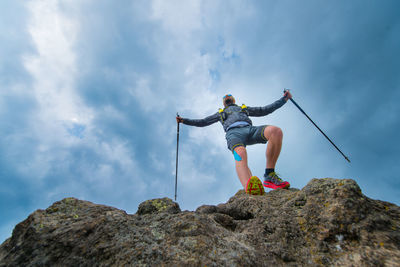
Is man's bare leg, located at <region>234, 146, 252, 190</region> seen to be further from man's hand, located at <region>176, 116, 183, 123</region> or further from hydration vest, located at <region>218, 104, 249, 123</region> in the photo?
man's hand, located at <region>176, 116, 183, 123</region>

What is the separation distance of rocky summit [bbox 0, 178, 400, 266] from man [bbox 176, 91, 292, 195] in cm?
214

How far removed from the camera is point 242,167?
5.94m

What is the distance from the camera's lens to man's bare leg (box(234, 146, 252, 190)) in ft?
18.7

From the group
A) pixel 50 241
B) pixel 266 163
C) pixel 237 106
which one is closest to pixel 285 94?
pixel 237 106

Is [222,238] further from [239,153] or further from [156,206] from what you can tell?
[239,153]

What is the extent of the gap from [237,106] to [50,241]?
A: 25.3 feet

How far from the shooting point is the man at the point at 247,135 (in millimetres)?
5469

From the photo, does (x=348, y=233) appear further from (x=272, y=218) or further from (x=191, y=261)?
(x=191, y=261)

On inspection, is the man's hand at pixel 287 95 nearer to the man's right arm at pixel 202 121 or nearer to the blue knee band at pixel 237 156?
the man's right arm at pixel 202 121

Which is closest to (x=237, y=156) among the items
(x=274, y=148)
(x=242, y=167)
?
(x=242, y=167)

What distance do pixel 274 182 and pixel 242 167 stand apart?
97cm

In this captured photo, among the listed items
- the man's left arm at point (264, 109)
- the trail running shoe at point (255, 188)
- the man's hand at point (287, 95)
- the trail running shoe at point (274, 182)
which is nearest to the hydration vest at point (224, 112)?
the man's left arm at point (264, 109)

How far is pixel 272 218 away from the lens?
2686 millimetres

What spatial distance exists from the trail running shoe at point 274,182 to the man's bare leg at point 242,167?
49 cm
